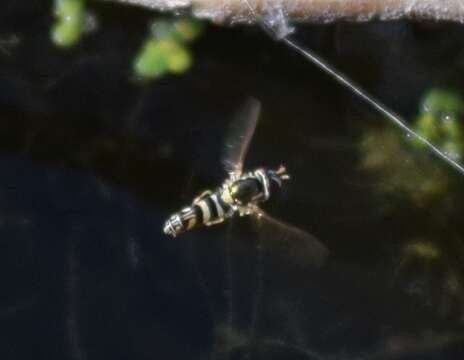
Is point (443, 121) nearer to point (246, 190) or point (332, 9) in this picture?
→ point (332, 9)

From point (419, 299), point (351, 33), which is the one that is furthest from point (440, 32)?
point (419, 299)

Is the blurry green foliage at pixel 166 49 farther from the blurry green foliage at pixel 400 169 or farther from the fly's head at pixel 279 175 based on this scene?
the blurry green foliage at pixel 400 169

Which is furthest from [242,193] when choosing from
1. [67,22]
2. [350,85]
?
[67,22]

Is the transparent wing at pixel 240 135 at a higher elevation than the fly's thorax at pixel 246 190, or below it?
higher

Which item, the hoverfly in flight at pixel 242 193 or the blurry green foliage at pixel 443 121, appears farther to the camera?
the blurry green foliage at pixel 443 121

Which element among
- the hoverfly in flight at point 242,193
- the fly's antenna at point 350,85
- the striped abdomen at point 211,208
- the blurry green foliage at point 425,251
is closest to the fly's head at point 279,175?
the hoverfly in flight at point 242,193

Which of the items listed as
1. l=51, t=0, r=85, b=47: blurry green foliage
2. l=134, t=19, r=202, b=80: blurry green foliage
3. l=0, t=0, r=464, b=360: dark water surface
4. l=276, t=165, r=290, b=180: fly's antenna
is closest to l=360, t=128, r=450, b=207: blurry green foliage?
l=0, t=0, r=464, b=360: dark water surface
